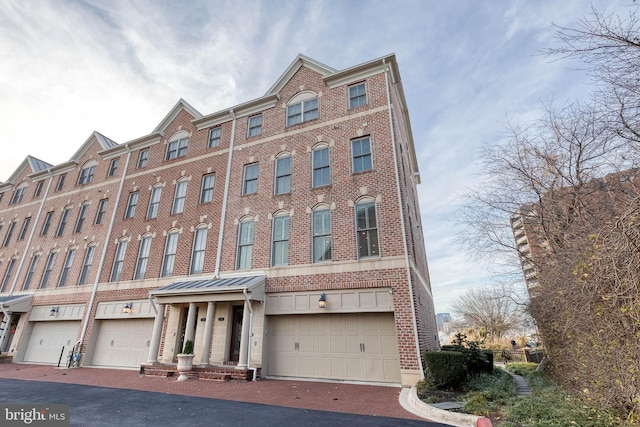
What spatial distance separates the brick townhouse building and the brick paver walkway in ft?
3.10

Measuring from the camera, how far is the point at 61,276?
17875mm

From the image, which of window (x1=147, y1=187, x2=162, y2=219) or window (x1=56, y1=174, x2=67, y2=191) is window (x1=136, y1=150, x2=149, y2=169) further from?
window (x1=56, y1=174, x2=67, y2=191)

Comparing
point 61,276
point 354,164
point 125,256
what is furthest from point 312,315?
point 61,276

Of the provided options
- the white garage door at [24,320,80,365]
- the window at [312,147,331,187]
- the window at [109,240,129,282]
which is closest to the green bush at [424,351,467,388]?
the window at [312,147,331,187]

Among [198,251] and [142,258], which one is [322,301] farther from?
[142,258]

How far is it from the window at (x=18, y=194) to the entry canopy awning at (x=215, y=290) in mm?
20261

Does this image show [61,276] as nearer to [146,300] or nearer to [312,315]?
[146,300]

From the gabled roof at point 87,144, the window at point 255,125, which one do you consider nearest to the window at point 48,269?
the gabled roof at point 87,144

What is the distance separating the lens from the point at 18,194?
78.3 feet

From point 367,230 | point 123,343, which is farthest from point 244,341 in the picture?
point 123,343

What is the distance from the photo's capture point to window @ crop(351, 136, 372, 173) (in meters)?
12.5

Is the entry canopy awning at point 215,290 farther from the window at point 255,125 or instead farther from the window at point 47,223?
the window at point 47,223

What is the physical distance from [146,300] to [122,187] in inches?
312

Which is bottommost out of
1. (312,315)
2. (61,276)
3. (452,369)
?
(452,369)
